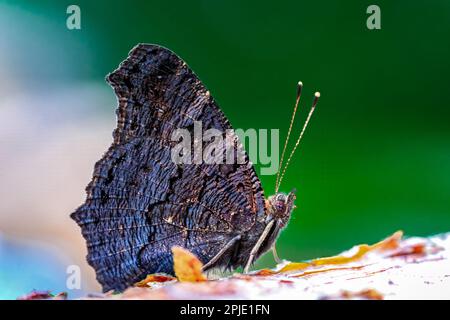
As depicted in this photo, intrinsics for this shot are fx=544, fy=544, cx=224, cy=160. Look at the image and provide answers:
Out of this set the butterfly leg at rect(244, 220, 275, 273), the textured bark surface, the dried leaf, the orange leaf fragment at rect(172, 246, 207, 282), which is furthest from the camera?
the butterfly leg at rect(244, 220, 275, 273)

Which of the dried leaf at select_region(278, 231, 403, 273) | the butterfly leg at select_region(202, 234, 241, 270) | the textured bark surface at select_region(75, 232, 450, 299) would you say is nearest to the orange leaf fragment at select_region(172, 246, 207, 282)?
the textured bark surface at select_region(75, 232, 450, 299)

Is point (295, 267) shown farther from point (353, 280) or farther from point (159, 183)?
point (159, 183)

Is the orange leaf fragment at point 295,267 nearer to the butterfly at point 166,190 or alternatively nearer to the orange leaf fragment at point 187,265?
the butterfly at point 166,190

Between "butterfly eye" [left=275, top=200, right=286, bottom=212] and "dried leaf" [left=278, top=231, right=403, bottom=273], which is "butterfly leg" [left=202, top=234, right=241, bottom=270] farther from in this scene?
"dried leaf" [left=278, top=231, right=403, bottom=273]

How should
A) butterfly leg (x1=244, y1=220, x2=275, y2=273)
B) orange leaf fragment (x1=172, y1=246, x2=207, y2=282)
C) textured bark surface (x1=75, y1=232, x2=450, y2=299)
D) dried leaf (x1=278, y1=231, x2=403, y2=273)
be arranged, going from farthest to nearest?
butterfly leg (x1=244, y1=220, x2=275, y2=273) → dried leaf (x1=278, y1=231, x2=403, y2=273) → orange leaf fragment (x1=172, y1=246, x2=207, y2=282) → textured bark surface (x1=75, y1=232, x2=450, y2=299)

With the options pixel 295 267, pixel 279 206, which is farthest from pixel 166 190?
pixel 295 267
